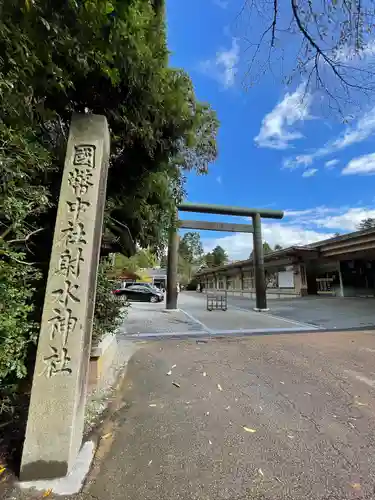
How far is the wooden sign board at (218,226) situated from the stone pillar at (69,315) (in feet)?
27.3

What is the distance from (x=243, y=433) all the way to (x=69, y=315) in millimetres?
1741

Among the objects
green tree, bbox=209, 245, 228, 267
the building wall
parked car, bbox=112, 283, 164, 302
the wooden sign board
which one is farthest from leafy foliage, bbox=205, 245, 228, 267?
the wooden sign board

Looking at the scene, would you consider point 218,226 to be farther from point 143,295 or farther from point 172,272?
point 143,295

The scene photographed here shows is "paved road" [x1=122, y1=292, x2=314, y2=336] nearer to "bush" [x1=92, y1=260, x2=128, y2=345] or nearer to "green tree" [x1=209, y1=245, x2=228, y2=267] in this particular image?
"bush" [x1=92, y1=260, x2=128, y2=345]

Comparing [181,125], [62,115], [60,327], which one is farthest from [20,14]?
[60,327]

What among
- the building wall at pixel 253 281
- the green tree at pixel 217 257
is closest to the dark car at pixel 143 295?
the building wall at pixel 253 281

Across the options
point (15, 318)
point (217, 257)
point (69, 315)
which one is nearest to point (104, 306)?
point (69, 315)

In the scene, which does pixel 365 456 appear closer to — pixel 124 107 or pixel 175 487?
pixel 175 487

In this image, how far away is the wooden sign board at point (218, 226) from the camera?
10828mm

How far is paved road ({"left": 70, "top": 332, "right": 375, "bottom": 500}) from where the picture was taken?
66.9 inches

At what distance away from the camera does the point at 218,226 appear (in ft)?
36.8

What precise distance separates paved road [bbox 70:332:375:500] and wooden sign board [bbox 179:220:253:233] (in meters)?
6.99

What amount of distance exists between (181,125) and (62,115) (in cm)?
121

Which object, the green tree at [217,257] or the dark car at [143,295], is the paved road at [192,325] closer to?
the dark car at [143,295]
